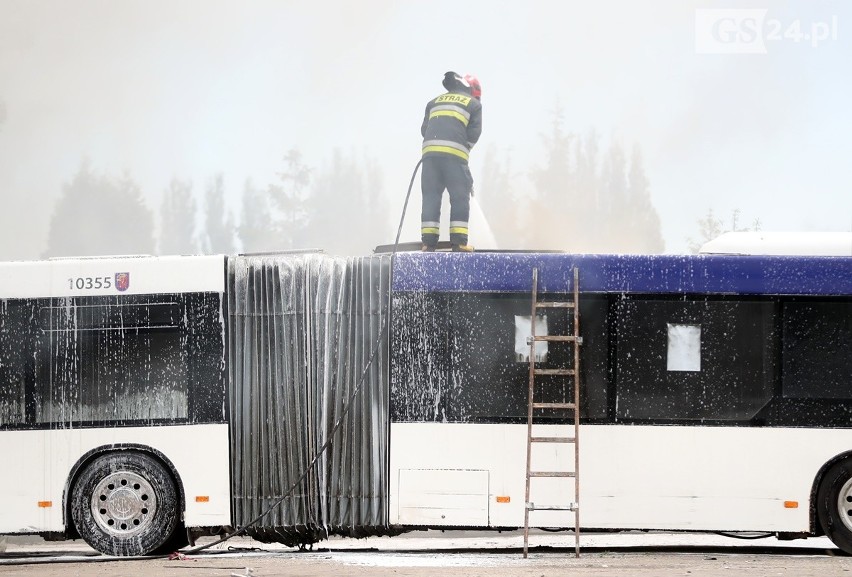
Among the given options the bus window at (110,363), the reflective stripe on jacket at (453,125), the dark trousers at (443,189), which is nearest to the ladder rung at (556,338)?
the dark trousers at (443,189)

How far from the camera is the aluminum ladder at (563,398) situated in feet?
37.7

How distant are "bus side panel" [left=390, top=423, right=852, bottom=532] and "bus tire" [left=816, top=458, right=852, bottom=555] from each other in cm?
12

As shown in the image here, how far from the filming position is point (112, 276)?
39.9 ft

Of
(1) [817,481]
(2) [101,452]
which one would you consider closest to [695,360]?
(1) [817,481]

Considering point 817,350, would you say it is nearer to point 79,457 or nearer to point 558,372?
point 558,372

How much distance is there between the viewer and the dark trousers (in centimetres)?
1333

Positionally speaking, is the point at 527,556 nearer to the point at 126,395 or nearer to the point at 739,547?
the point at 739,547

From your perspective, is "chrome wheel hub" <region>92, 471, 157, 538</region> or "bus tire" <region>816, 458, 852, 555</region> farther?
"chrome wheel hub" <region>92, 471, 157, 538</region>

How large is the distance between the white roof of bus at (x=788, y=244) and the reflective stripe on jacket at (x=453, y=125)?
123 inches

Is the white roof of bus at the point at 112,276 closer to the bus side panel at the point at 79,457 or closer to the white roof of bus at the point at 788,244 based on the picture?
the bus side panel at the point at 79,457

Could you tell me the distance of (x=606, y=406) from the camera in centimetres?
1171

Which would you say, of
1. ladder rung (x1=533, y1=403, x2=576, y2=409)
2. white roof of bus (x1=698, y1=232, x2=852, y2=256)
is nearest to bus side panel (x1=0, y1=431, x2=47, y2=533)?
ladder rung (x1=533, y1=403, x2=576, y2=409)

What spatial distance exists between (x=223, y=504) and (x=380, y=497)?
56.7 inches

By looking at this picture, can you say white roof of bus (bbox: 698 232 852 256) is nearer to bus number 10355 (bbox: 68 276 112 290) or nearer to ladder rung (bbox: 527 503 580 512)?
ladder rung (bbox: 527 503 580 512)
